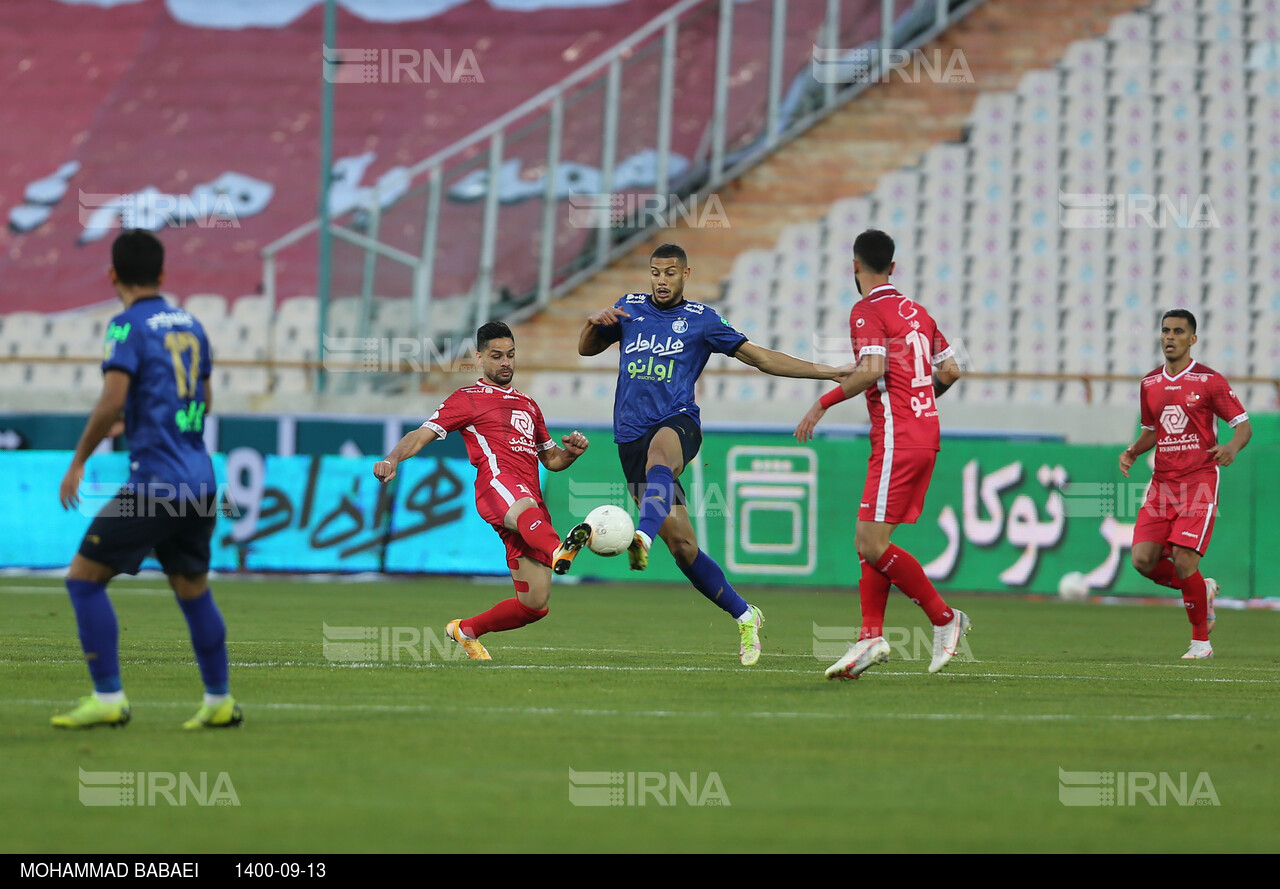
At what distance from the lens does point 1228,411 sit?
1145cm

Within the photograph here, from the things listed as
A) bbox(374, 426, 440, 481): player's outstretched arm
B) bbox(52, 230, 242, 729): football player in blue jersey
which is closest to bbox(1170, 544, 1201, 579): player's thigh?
bbox(374, 426, 440, 481): player's outstretched arm

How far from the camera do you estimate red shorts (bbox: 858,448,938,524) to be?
28.1 feet

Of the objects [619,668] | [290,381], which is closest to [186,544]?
[619,668]

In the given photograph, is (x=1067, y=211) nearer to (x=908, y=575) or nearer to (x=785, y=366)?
(x=785, y=366)

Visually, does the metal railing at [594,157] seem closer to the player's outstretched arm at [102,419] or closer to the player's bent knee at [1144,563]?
the player's bent knee at [1144,563]

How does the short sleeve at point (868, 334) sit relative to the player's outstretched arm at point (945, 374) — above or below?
above

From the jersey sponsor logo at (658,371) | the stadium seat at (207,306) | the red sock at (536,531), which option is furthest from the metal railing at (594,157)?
the jersey sponsor logo at (658,371)

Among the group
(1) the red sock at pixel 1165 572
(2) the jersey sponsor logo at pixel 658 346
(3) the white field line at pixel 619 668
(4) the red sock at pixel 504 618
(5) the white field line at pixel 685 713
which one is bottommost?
(3) the white field line at pixel 619 668

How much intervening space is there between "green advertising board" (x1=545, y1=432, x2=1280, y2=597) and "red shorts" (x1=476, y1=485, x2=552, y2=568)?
865 cm

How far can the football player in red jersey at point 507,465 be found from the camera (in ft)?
30.7

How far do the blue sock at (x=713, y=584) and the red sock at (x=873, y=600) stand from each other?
83cm

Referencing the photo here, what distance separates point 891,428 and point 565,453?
80.4 inches

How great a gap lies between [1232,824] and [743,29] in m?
20.5

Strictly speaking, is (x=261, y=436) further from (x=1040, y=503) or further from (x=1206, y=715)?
(x=1206, y=715)
